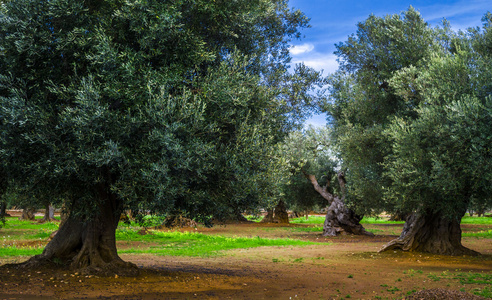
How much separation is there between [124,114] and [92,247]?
528cm

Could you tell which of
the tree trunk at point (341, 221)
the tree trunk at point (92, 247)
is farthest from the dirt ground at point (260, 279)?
the tree trunk at point (341, 221)

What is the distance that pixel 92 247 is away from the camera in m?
15.0

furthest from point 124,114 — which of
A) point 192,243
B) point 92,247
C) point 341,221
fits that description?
A: point 341,221

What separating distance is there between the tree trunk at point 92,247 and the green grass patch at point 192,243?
8914 millimetres

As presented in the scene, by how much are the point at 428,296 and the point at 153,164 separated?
307 inches

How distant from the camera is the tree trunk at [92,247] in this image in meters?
14.7

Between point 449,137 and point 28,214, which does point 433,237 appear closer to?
point 449,137

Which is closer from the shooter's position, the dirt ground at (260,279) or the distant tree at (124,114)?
the distant tree at (124,114)

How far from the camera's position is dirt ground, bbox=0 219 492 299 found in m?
12.6

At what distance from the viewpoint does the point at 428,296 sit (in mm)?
10945

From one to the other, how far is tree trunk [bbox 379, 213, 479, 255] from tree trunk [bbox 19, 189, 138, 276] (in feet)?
52.7

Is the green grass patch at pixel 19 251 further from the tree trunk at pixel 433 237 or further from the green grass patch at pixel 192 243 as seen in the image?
the tree trunk at pixel 433 237

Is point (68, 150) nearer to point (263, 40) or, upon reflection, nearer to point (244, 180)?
point (244, 180)

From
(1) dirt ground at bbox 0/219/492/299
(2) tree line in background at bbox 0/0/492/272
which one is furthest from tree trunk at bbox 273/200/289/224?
(2) tree line in background at bbox 0/0/492/272
